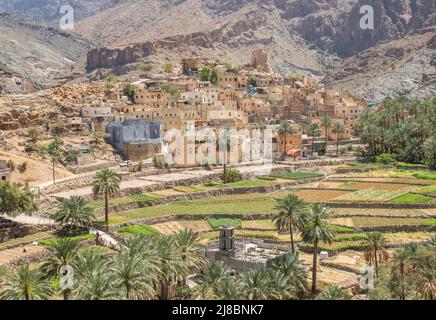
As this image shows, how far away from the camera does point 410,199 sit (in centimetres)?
6100

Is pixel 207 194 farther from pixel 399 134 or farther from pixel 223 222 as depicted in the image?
pixel 399 134

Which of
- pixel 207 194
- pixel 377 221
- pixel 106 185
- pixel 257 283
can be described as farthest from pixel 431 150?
pixel 257 283

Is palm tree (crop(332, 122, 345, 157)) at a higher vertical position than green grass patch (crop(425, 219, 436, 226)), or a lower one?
higher

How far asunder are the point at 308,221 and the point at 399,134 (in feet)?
166

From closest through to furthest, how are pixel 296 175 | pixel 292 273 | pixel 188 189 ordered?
pixel 292 273
pixel 188 189
pixel 296 175

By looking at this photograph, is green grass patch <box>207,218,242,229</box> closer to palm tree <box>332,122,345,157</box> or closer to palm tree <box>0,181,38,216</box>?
palm tree <box>0,181,38,216</box>

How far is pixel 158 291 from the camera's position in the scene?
3666cm

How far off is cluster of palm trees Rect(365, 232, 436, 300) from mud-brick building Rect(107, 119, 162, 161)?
140 ft

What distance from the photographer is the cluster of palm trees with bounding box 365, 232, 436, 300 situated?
3200cm

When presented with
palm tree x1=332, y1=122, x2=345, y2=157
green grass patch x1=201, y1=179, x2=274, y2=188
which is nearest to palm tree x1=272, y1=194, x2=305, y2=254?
green grass patch x1=201, y1=179, x2=274, y2=188

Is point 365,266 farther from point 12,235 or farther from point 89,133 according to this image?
point 89,133
